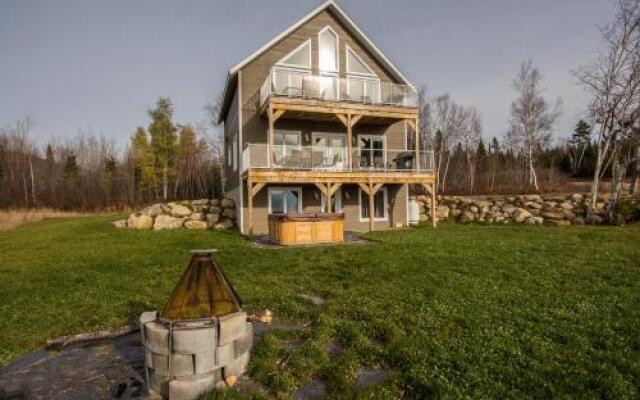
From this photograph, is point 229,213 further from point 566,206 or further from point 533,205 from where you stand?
point 566,206

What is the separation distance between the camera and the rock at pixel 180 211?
55.5 ft

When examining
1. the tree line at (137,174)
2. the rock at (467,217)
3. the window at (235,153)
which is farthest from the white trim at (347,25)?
the tree line at (137,174)

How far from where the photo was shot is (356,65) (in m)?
18.5

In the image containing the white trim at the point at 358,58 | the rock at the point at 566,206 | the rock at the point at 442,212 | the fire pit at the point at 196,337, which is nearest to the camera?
the fire pit at the point at 196,337

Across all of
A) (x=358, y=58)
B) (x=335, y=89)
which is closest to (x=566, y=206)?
(x=358, y=58)

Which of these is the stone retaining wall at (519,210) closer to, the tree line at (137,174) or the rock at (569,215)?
the rock at (569,215)

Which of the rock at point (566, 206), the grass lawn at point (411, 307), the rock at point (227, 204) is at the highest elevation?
the rock at point (227, 204)

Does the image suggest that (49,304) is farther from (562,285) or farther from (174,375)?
(562,285)

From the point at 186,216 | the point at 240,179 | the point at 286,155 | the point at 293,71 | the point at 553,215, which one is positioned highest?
the point at 293,71

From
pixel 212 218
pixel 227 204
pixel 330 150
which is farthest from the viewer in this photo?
pixel 227 204

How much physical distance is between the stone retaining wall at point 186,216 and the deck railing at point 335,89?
5697 mm

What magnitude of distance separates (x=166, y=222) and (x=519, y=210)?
1817 centimetres

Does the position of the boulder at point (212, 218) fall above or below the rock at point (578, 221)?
above

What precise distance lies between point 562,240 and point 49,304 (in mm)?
13566
